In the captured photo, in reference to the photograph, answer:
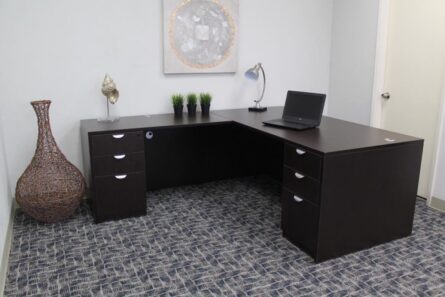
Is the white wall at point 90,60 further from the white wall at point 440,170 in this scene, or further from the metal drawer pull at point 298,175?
the white wall at point 440,170

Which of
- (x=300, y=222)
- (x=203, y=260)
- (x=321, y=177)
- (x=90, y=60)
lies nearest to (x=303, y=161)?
(x=321, y=177)

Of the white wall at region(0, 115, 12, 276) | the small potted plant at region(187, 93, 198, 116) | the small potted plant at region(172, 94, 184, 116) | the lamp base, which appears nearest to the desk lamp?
the lamp base

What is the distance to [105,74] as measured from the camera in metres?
3.32

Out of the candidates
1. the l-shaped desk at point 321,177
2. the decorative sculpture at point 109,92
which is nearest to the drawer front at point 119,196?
the l-shaped desk at point 321,177

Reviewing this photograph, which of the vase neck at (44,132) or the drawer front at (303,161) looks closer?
the drawer front at (303,161)

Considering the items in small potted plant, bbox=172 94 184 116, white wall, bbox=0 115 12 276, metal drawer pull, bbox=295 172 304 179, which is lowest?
white wall, bbox=0 115 12 276

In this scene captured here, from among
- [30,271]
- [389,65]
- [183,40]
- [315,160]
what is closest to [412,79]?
[389,65]

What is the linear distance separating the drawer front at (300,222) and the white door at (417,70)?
1456mm

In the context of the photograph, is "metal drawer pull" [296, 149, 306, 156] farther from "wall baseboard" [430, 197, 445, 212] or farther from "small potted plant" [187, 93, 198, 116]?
"wall baseboard" [430, 197, 445, 212]

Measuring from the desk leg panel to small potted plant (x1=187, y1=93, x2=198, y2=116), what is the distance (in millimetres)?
1611

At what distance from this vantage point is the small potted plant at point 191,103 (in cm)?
350

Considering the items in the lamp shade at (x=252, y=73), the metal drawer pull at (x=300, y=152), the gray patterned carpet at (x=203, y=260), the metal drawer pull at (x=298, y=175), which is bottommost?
the gray patterned carpet at (x=203, y=260)

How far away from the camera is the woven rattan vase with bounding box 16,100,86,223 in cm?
284

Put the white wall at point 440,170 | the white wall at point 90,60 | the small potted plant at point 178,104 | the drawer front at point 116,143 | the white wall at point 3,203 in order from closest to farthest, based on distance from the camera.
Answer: the white wall at point 3,203 → the drawer front at point 116,143 → the white wall at point 90,60 → the white wall at point 440,170 → the small potted plant at point 178,104
